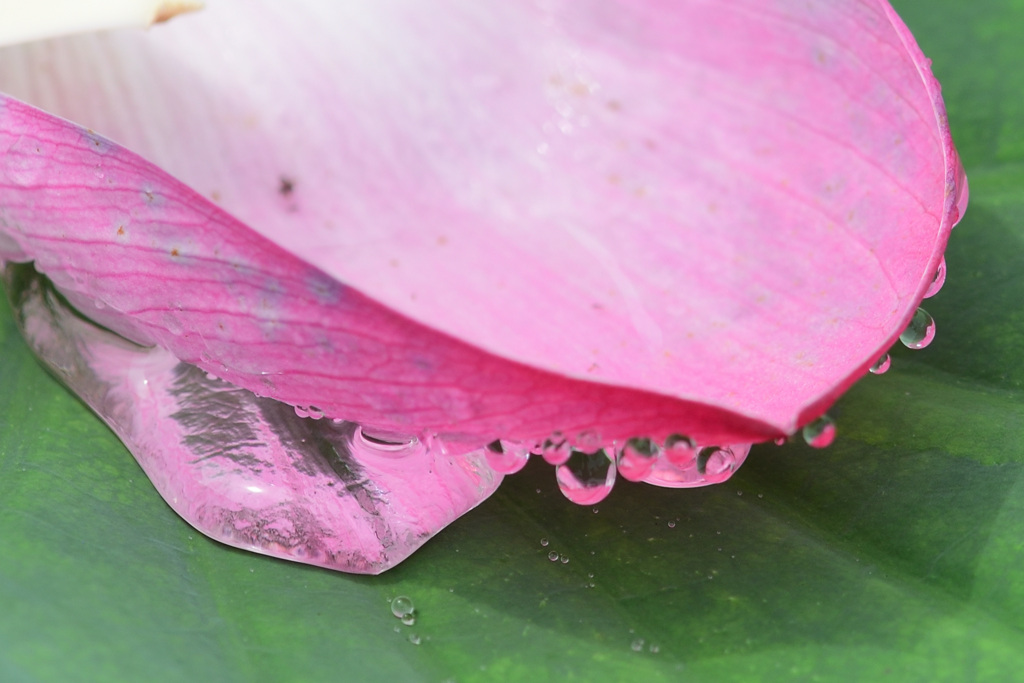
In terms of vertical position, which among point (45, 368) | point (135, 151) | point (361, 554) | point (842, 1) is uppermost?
point (842, 1)

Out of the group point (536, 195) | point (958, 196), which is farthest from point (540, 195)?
point (958, 196)

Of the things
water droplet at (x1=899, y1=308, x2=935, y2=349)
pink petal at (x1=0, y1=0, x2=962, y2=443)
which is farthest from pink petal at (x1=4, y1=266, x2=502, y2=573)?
water droplet at (x1=899, y1=308, x2=935, y2=349)

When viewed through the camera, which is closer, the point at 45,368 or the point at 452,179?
the point at 452,179

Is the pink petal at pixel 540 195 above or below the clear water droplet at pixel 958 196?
below

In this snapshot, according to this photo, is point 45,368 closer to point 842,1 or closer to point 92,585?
point 92,585

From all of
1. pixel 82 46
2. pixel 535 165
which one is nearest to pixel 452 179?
pixel 535 165

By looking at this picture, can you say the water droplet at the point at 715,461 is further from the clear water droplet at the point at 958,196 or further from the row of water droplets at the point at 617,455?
the clear water droplet at the point at 958,196

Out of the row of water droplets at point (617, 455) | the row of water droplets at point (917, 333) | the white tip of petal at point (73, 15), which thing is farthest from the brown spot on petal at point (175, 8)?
the row of water droplets at point (917, 333)

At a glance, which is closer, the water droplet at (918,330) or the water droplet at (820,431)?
the water droplet at (820,431)
